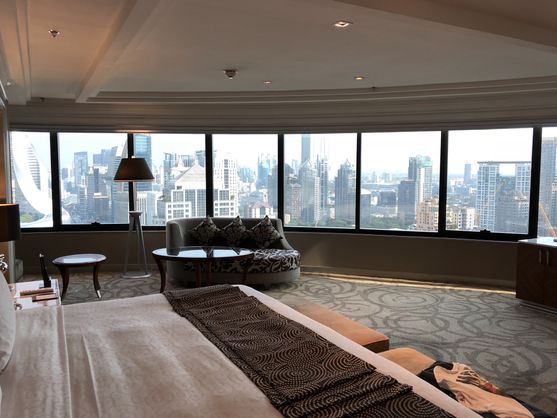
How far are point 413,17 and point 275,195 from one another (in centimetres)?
472

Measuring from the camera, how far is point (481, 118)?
617cm

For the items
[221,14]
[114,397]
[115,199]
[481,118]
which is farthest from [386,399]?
[115,199]

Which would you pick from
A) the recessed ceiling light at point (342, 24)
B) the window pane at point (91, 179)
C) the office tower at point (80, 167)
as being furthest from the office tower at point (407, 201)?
the office tower at point (80, 167)

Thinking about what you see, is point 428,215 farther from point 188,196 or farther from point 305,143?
point 188,196

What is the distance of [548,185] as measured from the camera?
5996mm

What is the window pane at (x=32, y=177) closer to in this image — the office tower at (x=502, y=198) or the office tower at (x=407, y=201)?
the office tower at (x=407, y=201)

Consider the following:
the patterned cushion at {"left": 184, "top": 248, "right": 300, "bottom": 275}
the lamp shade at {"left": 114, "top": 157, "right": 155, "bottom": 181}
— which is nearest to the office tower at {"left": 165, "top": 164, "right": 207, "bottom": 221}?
the lamp shade at {"left": 114, "top": 157, "right": 155, "bottom": 181}

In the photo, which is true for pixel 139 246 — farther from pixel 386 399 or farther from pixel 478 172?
pixel 386 399

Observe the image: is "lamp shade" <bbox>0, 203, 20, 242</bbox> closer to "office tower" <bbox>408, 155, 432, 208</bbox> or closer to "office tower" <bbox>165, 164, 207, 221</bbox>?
"office tower" <bbox>165, 164, 207, 221</bbox>

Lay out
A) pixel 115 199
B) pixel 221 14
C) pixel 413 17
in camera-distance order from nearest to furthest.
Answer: pixel 413 17 < pixel 221 14 < pixel 115 199

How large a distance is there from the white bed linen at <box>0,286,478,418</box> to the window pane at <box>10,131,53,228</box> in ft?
15.3

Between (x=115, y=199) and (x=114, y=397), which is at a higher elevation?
(x=115, y=199)

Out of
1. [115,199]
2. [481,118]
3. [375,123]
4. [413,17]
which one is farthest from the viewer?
[115,199]

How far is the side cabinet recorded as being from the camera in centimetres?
497
